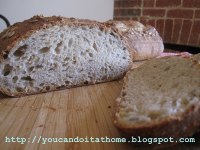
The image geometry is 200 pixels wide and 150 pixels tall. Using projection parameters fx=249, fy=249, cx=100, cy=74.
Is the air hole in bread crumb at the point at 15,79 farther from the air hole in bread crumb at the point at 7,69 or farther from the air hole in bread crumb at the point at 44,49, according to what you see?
the air hole in bread crumb at the point at 44,49

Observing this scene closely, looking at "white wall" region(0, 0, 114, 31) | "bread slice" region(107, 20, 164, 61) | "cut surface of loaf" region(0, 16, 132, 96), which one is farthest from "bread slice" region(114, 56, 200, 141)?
"white wall" region(0, 0, 114, 31)

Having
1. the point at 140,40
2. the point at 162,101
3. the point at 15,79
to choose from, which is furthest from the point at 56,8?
the point at 162,101

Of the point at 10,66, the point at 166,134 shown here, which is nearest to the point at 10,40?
the point at 10,66

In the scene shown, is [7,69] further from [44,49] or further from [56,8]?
[56,8]

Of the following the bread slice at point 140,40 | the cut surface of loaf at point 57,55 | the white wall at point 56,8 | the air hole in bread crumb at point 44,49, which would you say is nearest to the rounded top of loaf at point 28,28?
the cut surface of loaf at point 57,55

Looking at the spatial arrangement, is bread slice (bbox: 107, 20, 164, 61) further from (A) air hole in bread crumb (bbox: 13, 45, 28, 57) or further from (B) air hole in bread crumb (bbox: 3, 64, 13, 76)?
(B) air hole in bread crumb (bbox: 3, 64, 13, 76)

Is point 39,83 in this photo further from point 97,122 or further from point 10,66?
point 97,122

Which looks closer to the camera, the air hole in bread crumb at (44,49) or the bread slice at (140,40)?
the air hole in bread crumb at (44,49)
